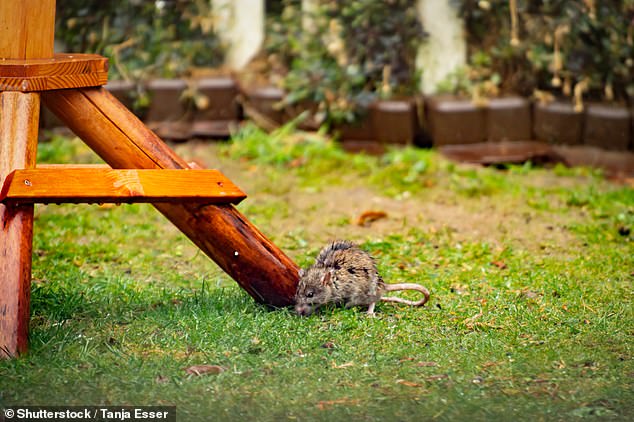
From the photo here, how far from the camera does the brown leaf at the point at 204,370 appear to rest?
3.97 metres

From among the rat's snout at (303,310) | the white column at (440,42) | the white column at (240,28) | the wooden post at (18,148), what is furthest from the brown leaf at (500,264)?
the white column at (240,28)

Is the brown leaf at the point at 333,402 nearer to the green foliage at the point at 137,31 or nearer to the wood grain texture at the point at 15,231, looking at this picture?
the wood grain texture at the point at 15,231

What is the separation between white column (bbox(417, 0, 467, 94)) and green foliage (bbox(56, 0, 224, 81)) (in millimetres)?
2227

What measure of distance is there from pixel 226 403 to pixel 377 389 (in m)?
0.66

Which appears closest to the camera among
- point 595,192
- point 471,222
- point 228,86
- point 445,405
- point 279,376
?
point 445,405

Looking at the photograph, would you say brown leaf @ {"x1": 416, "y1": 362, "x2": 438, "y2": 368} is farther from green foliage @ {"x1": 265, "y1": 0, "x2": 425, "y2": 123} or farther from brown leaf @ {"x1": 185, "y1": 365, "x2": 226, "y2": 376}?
green foliage @ {"x1": 265, "y1": 0, "x2": 425, "y2": 123}

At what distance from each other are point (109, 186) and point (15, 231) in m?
0.48

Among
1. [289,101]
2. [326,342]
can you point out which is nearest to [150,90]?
[289,101]

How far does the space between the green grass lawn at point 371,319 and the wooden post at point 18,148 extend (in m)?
0.18

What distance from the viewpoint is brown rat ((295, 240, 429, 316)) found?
15.3 feet

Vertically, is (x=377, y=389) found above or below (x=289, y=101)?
below

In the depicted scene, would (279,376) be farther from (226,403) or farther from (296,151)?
(296,151)

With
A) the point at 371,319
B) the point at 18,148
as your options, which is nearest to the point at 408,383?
the point at 371,319

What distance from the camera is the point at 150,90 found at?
904 centimetres
